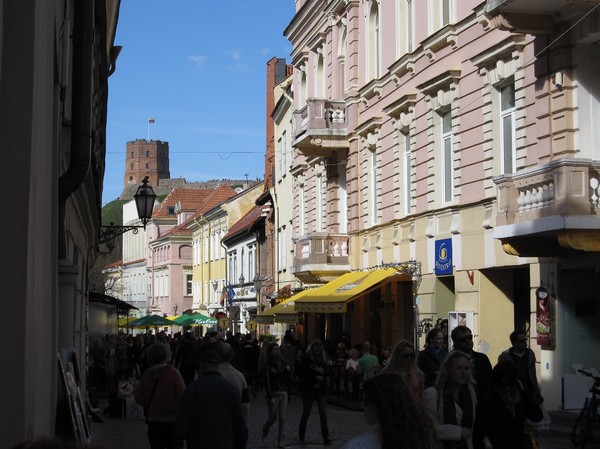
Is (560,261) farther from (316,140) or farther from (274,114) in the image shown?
(274,114)

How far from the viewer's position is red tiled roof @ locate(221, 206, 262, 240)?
6087 cm

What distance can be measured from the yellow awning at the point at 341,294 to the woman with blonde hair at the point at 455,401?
19324 mm

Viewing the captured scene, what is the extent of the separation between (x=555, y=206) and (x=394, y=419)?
13177 millimetres

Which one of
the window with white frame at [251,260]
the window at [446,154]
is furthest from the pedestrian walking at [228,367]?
the window with white frame at [251,260]

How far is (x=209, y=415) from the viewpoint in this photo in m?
9.11

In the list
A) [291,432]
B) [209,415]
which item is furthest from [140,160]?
[209,415]

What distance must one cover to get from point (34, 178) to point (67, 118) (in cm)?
568

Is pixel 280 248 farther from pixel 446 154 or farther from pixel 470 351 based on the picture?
pixel 470 351

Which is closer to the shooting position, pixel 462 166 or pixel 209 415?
pixel 209 415

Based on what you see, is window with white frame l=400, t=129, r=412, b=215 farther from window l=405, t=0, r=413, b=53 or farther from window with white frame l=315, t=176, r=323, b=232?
window with white frame l=315, t=176, r=323, b=232

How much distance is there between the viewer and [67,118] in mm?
11422

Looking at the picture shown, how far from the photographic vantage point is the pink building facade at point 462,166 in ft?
60.8

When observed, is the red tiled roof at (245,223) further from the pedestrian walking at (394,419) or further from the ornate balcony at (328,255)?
the pedestrian walking at (394,419)

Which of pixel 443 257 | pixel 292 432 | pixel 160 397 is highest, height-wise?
pixel 443 257
